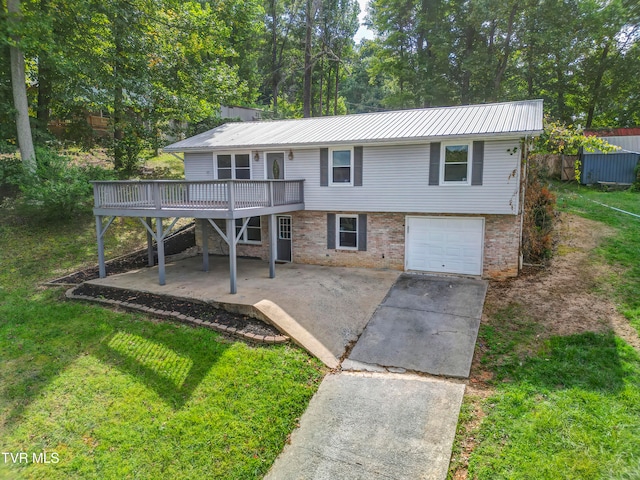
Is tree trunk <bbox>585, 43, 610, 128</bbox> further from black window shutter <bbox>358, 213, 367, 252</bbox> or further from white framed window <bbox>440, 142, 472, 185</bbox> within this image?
black window shutter <bbox>358, 213, 367, 252</bbox>

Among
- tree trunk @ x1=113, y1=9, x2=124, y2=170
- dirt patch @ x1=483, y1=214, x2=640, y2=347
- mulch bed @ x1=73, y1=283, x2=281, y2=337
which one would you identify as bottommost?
mulch bed @ x1=73, y1=283, x2=281, y2=337

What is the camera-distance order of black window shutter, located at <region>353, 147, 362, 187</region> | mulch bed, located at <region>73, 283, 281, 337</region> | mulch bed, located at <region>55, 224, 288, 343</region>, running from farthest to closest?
black window shutter, located at <region>353, 147, 362, 187</region>
mulch bed, located at <region>73, 283, 281, 337</region>
mulch bed, located at <region>55, 224, 288, 343</region>

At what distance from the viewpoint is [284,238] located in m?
13.9

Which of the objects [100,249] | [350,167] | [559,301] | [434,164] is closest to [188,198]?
[100,249]

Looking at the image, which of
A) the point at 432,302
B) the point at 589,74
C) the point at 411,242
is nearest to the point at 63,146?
the point at 411,242

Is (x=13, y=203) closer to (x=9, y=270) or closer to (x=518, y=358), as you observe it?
(x=9, y=270)

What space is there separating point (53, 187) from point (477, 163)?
14.2m

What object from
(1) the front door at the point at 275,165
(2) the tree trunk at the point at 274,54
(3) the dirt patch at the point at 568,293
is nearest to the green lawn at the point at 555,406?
(3) the dirt patch at the point at 568,293

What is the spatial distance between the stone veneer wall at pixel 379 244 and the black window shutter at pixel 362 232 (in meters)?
0.11

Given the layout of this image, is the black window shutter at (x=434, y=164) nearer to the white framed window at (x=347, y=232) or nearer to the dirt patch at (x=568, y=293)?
the white framed window at (x=347, y=232)

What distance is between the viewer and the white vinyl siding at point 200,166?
14.3 metres

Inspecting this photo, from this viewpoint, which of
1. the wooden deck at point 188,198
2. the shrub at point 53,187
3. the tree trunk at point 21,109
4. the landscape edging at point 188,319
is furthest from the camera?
the tree trunk at point 21,109

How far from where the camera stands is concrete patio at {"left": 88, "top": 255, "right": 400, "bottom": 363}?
8547 mm

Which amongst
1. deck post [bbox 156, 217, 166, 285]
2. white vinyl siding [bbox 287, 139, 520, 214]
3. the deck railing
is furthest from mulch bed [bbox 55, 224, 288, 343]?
white vinyl siding [bbox 287, 139, 520, 214]
